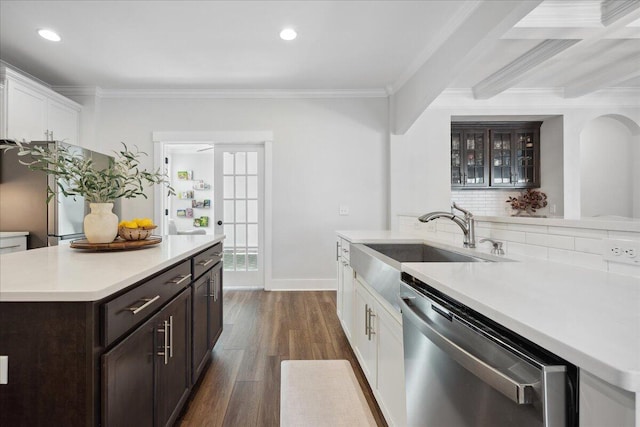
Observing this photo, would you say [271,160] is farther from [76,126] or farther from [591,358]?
[591,358]

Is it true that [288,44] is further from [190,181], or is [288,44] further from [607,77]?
[190,181]

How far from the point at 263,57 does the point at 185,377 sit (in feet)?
10.2

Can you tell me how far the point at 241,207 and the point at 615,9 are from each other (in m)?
4.14

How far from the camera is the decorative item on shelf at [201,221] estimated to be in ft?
27.0

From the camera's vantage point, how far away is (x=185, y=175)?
823 cm

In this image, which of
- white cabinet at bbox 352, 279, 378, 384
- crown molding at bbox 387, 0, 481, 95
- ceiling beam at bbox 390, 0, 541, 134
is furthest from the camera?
crown molding at bbox 387, 0, 481, 95

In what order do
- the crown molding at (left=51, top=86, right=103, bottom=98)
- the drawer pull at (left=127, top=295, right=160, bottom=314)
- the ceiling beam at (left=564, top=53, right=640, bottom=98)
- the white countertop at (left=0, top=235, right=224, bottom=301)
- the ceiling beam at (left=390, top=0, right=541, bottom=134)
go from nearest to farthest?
the white countertop at (left=0, top=235, right=224, bottom=301) → the drawer pull at (left=127, top=295, right=160, bottom=314) → the ceiling beam at (left=390, top=0, right=541, bottom=134) → the ceiling beam at (left=564, top=53, right=640, bottom=98) → the crown molding at (left=51, top=86, right=103, bottom=98)

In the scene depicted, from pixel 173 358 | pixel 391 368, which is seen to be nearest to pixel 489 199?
pixel 391 368

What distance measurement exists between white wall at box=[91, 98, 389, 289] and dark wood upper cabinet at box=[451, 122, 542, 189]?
1483mm

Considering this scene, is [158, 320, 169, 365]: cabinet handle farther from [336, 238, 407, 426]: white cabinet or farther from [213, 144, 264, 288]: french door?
[213, 144, 264, 288]: french door

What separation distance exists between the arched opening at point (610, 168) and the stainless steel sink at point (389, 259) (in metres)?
2.90

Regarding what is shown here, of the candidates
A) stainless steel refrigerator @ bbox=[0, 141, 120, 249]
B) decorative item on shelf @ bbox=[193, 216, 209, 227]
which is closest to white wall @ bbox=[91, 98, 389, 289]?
stainless steel refrigerator @ bbox=[0, 141, 120, 249]

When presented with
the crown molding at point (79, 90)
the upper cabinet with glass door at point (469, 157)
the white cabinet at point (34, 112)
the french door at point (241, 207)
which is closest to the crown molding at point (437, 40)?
the upper cabinet with glass door at point (469, 157)

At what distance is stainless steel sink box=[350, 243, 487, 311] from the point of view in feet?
4.56
